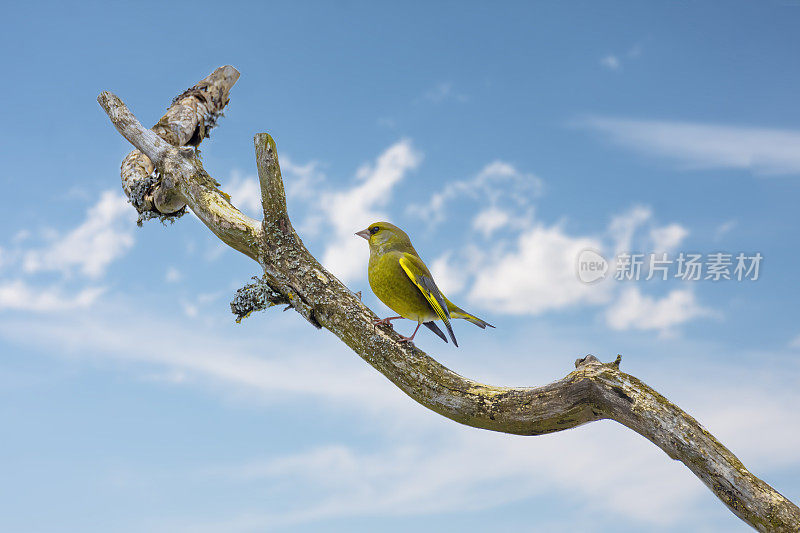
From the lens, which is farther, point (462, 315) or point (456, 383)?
point (462, 315)

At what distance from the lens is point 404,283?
4.79 metres

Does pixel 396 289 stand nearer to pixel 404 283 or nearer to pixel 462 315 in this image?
pixel 404 283

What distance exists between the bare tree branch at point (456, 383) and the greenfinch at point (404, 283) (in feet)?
0.92

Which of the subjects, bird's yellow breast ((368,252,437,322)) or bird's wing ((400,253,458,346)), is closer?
bird's wing ((400,253,458,346))

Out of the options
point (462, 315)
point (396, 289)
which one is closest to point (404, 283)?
point (396, 289)

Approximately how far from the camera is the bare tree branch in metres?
3.96

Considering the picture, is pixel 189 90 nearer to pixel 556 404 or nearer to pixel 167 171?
pixel 167 171

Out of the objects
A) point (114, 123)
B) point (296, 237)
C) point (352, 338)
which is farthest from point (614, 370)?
point (114, 123)

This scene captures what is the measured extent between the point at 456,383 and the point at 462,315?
0.60 m

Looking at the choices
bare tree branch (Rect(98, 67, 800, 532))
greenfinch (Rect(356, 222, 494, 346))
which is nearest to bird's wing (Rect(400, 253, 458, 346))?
greenfinch (Rect(356, 222, 494, 346))

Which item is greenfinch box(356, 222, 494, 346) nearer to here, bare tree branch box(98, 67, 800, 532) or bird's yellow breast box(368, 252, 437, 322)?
bird's yellow breast box(368, 252, 437, 322)

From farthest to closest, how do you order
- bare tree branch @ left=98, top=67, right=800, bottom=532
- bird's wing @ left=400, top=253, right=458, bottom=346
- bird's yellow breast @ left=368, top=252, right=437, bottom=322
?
bird's yellow breast @ left=368, top=252, right=437, bottom=322, bird's wing @ left=400, top=253, right=458, bottom=346, bare tree branch @ left=98, top=67, right=800, bottom=532

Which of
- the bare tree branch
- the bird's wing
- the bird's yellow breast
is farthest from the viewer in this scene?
the bird's yellow breast

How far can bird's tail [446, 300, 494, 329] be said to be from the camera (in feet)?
16.4
